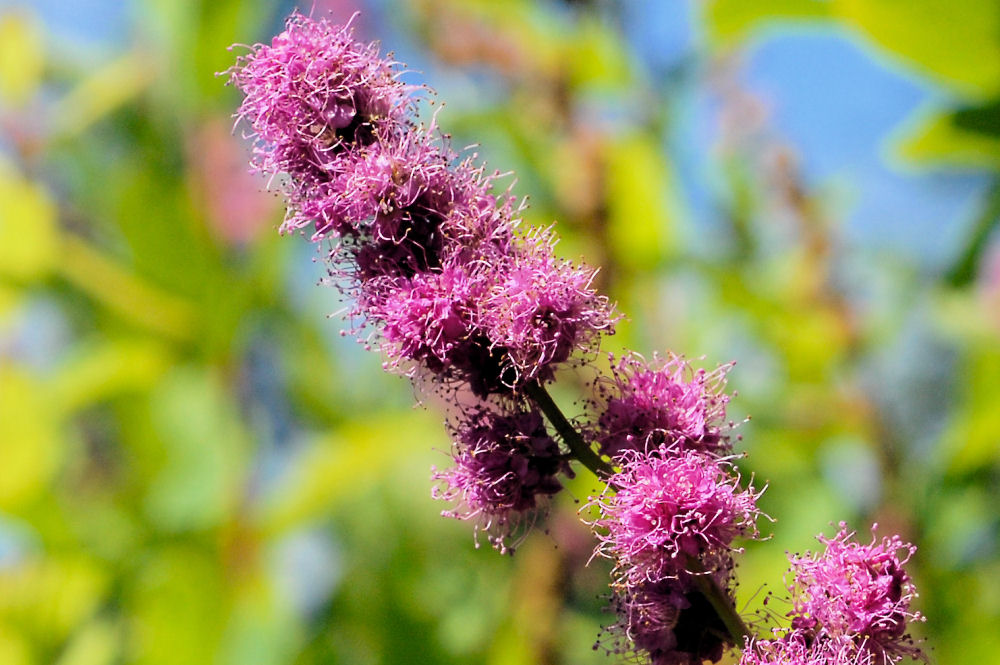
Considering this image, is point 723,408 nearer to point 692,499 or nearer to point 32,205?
point 692,499

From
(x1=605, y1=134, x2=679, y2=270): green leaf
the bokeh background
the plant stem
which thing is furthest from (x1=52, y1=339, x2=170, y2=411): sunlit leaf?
the plant stem

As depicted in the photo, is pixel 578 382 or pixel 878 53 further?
pixel 578 382

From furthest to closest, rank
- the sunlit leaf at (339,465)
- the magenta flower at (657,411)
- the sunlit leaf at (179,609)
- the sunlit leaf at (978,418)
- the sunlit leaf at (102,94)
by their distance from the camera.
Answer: the sunlit leaf at (102,94) < the sunlit leaf at (339,465) < the sunlit leaf at (179,609) < the sunlit leaf at (978,418) < the magenta flower at (657,411)

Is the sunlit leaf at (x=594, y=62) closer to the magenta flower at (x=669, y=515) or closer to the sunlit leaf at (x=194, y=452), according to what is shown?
the sunlit leaf at (x=194, y=452)

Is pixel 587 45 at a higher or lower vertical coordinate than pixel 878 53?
higher

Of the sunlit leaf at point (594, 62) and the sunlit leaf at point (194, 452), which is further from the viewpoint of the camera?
the sunlit leaf at point (194, 452)

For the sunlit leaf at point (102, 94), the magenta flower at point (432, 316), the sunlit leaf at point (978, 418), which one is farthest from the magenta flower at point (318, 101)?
the sunlit leaf at point (102, 94)

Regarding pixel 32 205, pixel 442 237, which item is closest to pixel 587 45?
pixel 32 205

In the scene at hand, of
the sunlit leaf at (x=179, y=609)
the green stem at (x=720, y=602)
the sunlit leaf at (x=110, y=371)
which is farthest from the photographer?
the sunlit leaf at (x=110, y=371)
